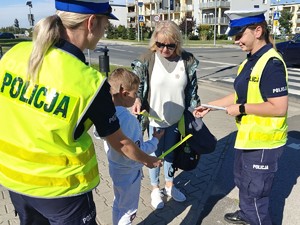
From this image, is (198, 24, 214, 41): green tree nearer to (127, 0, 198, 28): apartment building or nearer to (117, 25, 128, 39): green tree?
(127, 0, 198, 28): apartment building

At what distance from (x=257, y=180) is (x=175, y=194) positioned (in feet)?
3.95

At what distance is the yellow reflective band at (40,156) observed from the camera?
1.44m

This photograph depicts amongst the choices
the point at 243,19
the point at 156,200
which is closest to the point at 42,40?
the point at 243,19

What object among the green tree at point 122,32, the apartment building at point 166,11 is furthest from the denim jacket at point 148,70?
the apartment building at point 166,11

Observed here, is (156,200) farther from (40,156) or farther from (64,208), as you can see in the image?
(40,156)

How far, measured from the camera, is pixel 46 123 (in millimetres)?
1389

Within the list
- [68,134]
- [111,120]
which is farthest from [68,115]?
[111,120]

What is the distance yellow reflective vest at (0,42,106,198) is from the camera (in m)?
1.37

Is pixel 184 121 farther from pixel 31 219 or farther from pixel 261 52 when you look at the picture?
pixel 31 219

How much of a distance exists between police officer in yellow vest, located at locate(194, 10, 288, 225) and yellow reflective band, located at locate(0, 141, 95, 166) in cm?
139

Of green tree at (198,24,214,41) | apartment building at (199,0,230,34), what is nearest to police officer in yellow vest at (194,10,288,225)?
green tree at (198,24,214,41)

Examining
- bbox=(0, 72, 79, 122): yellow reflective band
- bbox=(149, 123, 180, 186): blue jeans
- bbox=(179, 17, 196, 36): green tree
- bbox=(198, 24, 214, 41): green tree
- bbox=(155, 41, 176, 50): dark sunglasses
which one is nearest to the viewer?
bbox=(0, 72, 79, 122): yellow reflective band

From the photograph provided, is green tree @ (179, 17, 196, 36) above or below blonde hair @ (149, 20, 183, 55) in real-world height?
above

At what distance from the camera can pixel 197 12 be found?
5712cm
